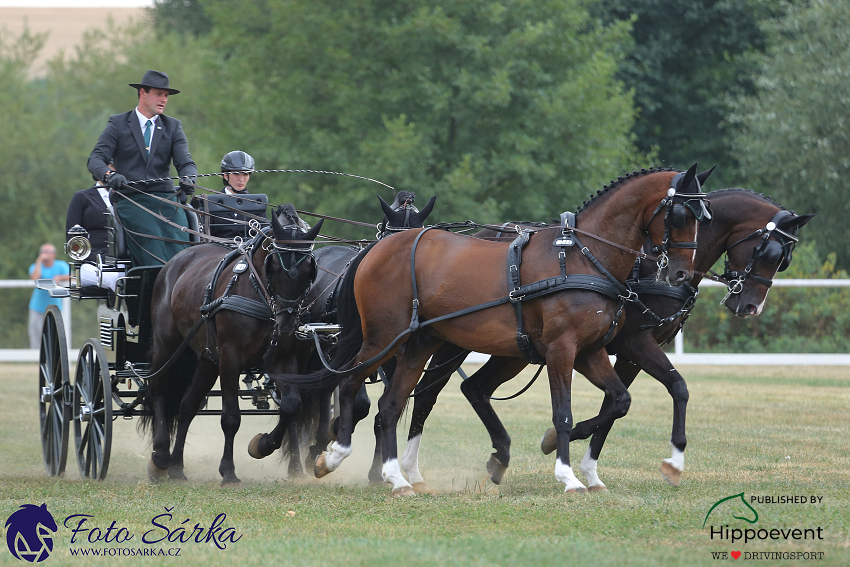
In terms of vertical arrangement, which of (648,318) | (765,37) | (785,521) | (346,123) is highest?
(765,37)

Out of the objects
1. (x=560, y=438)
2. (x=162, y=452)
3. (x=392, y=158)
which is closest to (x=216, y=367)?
(x=162, y=452)

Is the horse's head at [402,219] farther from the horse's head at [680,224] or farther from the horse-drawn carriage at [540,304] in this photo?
the horse's head at [680,224]

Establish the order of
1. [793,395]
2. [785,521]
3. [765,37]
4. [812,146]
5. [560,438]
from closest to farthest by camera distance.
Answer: [785,521] → [560,438] → [793,395] → [812,146] → [765,37]

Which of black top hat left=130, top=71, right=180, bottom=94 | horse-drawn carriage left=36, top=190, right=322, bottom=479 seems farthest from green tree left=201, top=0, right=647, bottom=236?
horse-drawn carriage left=36, top=190, right=322, bottom=479

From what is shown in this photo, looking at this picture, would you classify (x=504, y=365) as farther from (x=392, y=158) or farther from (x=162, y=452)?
(x=392, y=158)

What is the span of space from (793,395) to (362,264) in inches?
311

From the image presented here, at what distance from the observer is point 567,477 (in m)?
6.21

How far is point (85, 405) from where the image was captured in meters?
7.55

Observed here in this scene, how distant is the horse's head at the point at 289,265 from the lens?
6.54 meters

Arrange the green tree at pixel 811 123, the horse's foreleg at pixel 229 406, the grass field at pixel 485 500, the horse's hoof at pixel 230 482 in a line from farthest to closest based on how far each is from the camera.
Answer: the green tree at pixel 811 123
the horse's foreleg at pixel 229 406
the horse's hoof at pixel 230 482
the grass field at pixel 485 500

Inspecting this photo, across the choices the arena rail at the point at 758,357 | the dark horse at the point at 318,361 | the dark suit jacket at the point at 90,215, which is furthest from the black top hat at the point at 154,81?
the arena rail at the point at 758,357

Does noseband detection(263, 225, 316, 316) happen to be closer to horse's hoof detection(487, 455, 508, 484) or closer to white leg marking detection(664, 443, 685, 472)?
horse's hoof detection(487, 455, 508, 484)

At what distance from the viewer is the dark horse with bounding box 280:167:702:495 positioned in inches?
243

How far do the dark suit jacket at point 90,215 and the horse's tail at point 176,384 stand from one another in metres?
1.89
